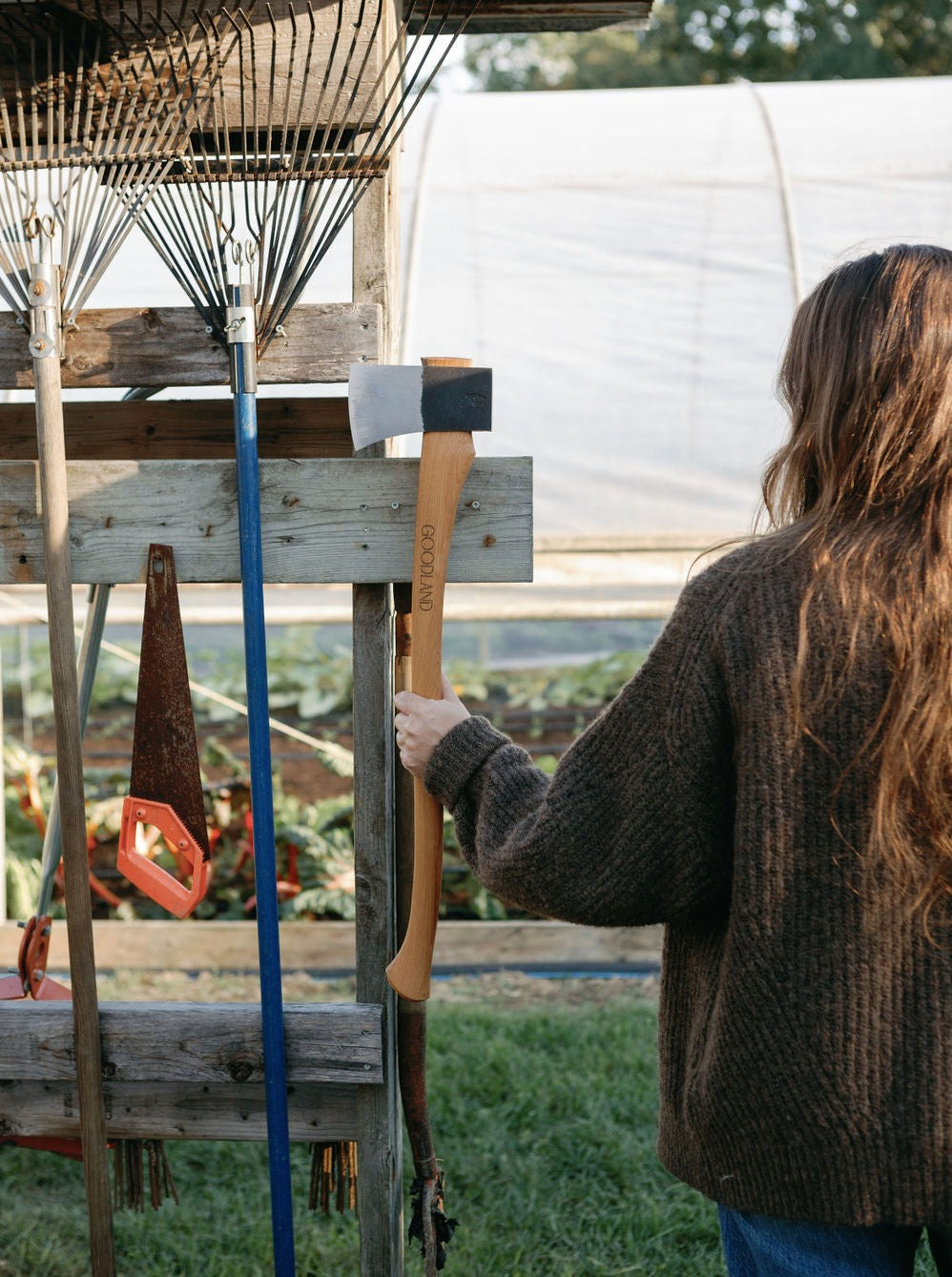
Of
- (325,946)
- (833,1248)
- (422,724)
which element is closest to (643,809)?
(422,724)

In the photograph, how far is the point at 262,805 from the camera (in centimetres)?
184

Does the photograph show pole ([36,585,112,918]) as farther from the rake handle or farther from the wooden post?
the wooden post

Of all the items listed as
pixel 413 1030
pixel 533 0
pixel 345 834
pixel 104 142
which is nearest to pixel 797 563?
pixel 413 1030

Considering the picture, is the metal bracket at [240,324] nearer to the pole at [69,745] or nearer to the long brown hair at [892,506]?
the pole at [69,745]

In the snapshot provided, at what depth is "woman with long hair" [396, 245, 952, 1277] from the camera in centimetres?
125

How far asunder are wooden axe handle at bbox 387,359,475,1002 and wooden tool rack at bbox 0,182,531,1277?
0.23 ft

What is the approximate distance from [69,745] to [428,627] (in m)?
0.60

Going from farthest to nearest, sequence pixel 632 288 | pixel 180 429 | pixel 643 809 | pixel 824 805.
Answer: pixel 632 288 < pixel 180 429 < pixel 643 809 < pixel 824 805

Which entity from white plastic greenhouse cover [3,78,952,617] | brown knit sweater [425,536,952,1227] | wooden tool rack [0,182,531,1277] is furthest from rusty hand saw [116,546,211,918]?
white plastic greenhouse cover [3,78,952,617]

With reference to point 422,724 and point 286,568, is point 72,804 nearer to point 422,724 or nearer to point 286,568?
point 286,568

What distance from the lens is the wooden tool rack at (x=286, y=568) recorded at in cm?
187

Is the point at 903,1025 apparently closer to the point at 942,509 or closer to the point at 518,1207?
the point at 942,509

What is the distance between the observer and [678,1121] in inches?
58.1

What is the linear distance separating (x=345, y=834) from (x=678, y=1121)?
3.23 m
